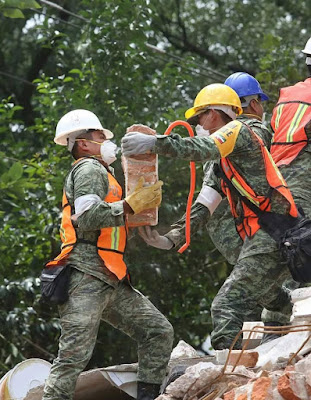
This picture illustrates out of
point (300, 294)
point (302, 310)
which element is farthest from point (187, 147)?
point (300, 294)

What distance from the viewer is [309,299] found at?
23.4 feet

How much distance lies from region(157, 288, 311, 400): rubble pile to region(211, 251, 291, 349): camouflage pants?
0.62ft

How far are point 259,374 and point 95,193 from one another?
5.15 ft

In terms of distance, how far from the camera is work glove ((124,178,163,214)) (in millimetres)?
6648

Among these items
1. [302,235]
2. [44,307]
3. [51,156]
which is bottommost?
[44,307]

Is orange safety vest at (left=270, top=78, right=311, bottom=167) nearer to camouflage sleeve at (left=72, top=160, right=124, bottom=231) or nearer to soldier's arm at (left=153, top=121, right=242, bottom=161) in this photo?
soldier's arm at (left=153, top=121, right=242, bottom=161)

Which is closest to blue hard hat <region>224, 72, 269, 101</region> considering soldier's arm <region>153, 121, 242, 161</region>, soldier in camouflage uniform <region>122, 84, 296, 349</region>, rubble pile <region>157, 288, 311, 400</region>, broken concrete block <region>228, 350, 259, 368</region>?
soldier in camouflage uniform <region>122, 84, 296, 349</region>

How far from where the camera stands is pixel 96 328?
21.8ft

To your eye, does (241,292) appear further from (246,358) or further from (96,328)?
(96,328)

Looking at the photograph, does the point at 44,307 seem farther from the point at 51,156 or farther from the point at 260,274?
the point at 260,274

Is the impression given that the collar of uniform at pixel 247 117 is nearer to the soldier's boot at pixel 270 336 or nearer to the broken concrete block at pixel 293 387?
the soldier's boot at pixel 270 336

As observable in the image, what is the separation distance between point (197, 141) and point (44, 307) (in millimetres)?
5819

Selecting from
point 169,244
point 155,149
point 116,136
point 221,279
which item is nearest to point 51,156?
point 116,136

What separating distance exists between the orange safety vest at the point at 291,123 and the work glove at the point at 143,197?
1.00 metres
